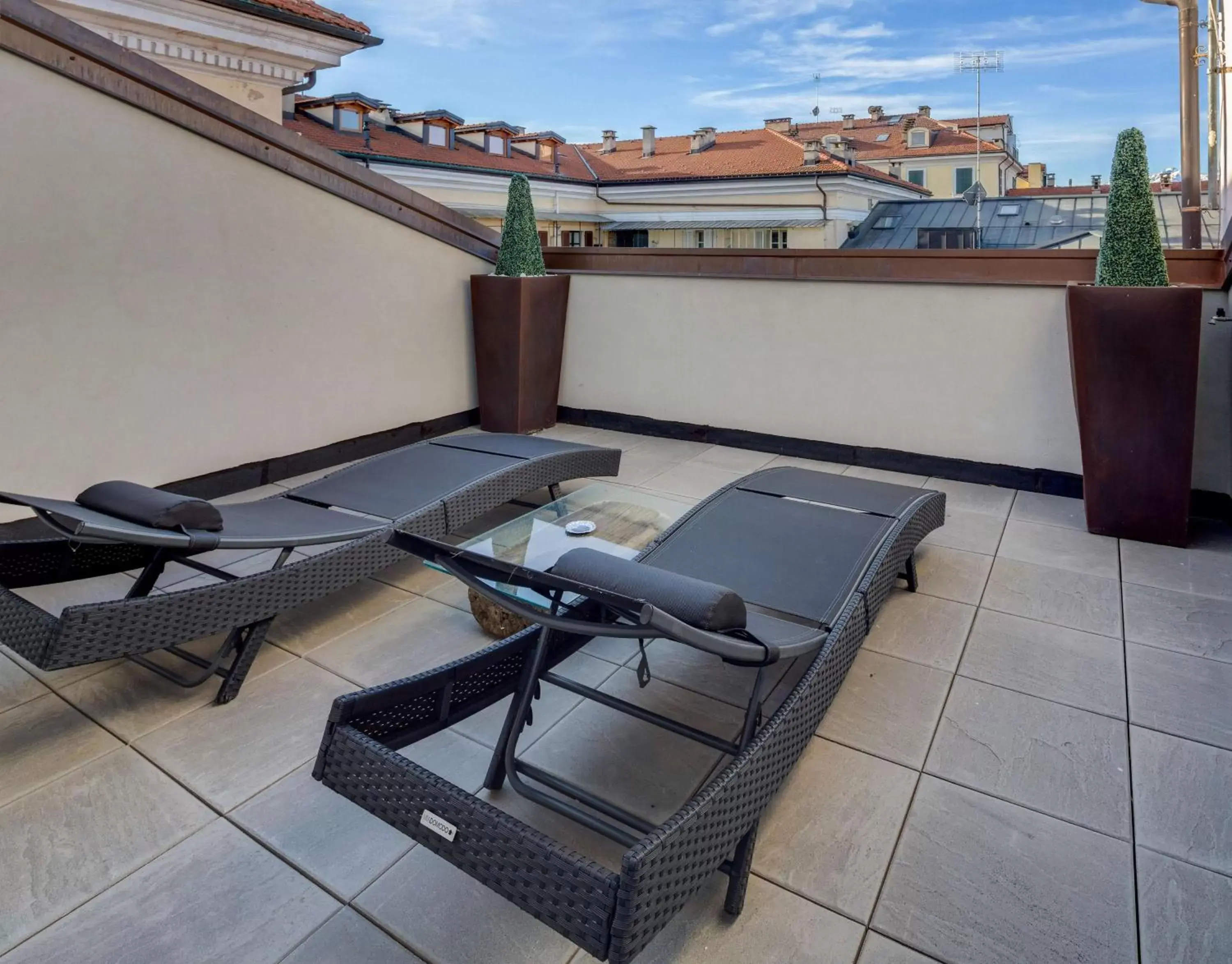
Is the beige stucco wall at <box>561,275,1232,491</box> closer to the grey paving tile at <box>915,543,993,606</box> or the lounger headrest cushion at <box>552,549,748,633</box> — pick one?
the grey paving tile at <box>915,543,993,606</box>

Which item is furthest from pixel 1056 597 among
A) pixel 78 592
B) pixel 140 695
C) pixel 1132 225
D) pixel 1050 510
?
pixel 78 592

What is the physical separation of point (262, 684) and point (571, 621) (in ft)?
4.24

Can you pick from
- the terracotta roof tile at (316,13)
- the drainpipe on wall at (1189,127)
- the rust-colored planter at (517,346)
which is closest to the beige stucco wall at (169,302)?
the rust-colored planter at (517,346)

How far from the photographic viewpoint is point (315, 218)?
454cm

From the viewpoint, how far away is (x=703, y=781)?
1969mm

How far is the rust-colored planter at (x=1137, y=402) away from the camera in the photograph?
3.36 m

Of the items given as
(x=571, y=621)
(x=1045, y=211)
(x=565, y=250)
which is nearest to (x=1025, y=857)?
(x=571, y=621)

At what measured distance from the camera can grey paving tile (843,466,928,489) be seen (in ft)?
14.9

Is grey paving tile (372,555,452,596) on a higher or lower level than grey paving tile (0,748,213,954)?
higher

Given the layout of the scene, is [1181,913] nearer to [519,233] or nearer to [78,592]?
[78,592]

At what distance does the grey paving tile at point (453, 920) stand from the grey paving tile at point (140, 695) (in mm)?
956

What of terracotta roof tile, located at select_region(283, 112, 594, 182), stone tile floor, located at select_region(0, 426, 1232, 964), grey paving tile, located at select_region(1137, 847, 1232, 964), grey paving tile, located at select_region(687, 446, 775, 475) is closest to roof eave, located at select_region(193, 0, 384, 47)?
terracotta roof tile, located at select_region(283, 112, 594, 182)

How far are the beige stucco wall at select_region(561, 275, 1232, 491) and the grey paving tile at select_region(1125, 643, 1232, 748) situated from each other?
181cm

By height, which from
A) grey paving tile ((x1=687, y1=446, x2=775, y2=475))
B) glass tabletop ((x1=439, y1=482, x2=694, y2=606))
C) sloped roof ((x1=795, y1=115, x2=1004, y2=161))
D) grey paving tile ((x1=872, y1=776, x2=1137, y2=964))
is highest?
sloped roof ((x1=795, y1=115, x2=1004, y2=161))
